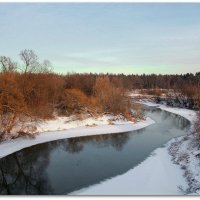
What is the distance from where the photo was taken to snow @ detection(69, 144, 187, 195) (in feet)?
41.4

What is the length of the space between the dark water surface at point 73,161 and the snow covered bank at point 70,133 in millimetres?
804

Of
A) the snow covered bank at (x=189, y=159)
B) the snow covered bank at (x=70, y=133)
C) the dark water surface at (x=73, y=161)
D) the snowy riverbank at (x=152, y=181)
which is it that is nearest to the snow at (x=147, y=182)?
the snowy riverbank at (x=152, y=181)

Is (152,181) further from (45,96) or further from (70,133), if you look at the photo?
(45,96)

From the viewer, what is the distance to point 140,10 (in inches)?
503

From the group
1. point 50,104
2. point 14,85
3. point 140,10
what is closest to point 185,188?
point 140,10

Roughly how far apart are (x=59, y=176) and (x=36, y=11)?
8130 millimetres

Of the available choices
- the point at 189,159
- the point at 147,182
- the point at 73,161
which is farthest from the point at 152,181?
the point at 73,161

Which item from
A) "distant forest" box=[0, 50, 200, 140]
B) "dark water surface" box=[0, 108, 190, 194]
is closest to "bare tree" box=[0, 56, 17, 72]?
"distant forest" box=[0, 50, 200, 140]

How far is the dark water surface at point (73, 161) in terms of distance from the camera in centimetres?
1459

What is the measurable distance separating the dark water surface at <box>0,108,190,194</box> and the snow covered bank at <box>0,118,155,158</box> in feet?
2.64

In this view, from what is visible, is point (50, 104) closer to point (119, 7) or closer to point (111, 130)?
point (111, 130)

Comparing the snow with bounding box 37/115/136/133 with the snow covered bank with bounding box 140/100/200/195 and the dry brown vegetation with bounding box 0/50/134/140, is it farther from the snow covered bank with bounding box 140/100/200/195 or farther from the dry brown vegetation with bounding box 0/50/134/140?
the snow covered bank with bounding box 140/100/200/195

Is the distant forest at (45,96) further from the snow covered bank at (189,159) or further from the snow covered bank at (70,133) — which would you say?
the snow covered bank at (189,159)

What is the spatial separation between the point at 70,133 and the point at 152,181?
13764 mm
